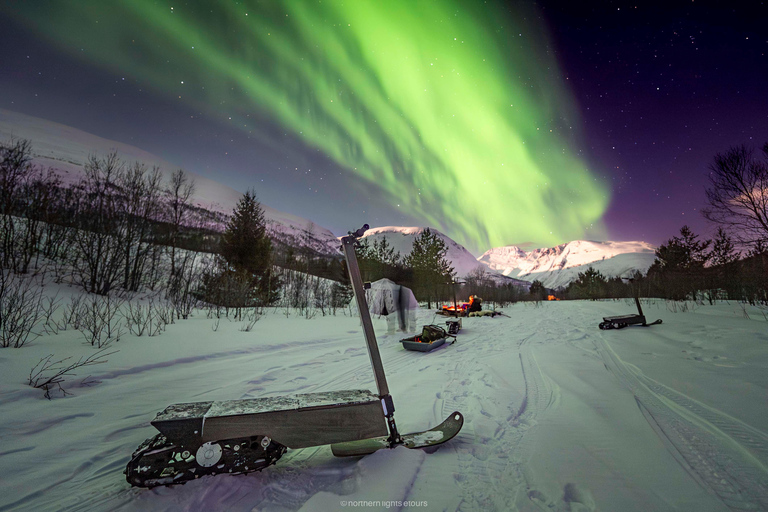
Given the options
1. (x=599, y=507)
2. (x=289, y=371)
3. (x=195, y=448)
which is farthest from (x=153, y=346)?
(x=599, y=507)

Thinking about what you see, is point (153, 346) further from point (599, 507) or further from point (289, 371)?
point (599, 507)

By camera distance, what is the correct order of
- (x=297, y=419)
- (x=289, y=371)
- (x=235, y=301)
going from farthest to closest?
(x=235, y=301) → (x=289, y=371) → (x=297, y=419)

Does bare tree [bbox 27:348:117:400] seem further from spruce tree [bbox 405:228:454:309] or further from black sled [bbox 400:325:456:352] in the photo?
spruce tree [bbox 405:228:454:309]

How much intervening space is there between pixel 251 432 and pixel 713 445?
4513mm

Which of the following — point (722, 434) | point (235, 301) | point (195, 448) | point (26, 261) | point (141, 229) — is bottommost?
point (722, 434)

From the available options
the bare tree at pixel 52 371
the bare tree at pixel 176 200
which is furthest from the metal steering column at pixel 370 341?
the bare tree at pixel 176 200

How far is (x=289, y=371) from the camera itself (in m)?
5.71

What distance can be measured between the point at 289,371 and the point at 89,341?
4.29 meters

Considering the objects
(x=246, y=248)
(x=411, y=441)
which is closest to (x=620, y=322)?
(x=411, y=441)

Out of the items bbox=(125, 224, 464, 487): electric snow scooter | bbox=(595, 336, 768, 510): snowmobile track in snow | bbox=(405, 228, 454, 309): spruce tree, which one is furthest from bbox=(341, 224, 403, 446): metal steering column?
bbox=(405, 228, 454, 309): spruce tree

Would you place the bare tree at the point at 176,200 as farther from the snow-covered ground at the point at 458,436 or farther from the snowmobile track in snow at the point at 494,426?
the snowmobile track in snow at the point at 494,426

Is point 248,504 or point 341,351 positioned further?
point 341,351

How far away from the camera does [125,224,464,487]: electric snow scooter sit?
207 cm

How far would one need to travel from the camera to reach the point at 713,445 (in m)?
2.83
